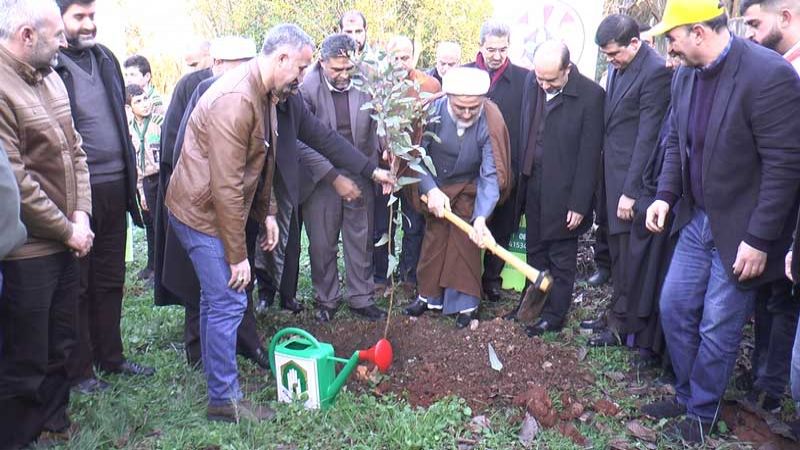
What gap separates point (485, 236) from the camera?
4285mm

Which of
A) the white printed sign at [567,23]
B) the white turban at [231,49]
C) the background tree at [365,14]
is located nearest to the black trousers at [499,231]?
the white printed sign at [567,23]

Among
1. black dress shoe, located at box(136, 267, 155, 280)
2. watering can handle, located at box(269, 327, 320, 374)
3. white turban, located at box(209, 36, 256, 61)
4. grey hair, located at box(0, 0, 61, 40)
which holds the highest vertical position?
grey hair, located at box(0, 0, 61, 40)

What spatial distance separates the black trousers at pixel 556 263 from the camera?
4738mm

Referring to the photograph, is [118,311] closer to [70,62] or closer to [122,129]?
[122,129]

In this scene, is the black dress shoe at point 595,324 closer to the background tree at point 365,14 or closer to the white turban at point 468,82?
the white turban at point 468,82

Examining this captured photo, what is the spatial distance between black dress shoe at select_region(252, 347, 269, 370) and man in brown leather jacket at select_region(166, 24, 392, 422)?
67cm

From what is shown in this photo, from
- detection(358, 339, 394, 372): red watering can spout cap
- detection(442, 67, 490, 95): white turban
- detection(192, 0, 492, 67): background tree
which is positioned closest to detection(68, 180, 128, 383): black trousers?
detection(358, 339, 394, 372): red watering can spout cap

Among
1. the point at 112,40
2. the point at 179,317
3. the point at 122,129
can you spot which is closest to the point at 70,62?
the point at 122,129

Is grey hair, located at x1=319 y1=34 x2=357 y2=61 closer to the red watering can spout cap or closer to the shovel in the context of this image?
the shovel

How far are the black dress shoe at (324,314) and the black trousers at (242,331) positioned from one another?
2.42 ft

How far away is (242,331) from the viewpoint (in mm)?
4219

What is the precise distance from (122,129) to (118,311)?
1119 mm

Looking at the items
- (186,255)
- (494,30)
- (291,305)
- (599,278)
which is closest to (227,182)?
(186,255)

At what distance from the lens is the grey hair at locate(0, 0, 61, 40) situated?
2680 mm
